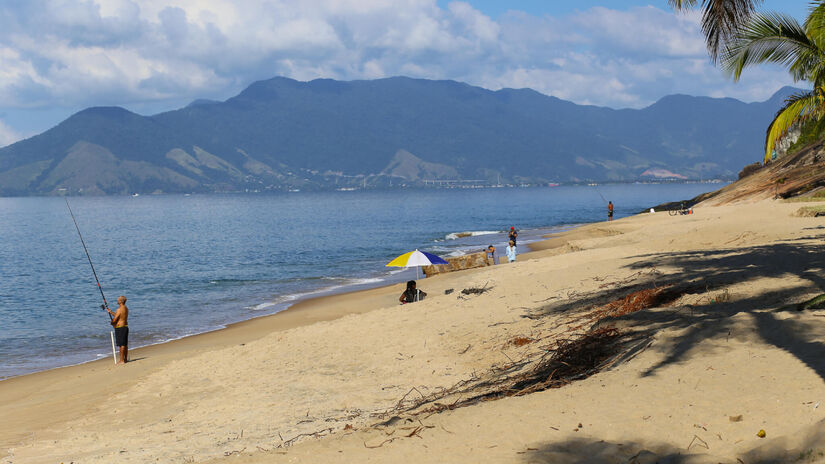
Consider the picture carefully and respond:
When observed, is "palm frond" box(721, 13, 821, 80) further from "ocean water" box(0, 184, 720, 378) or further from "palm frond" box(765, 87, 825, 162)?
"ocean water" box(0, 184, 720, 378)

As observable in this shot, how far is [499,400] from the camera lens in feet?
23.5

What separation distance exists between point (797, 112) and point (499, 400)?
12.7 meters

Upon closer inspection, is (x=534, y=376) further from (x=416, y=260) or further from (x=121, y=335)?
(x=416, y=260)

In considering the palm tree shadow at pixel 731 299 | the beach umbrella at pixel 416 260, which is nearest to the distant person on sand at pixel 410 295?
the beach umbrella at pixel 416 260

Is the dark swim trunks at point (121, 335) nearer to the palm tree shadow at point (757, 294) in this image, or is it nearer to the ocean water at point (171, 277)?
the ocean water at point (171, 277)

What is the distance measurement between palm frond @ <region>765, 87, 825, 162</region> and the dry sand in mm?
2736

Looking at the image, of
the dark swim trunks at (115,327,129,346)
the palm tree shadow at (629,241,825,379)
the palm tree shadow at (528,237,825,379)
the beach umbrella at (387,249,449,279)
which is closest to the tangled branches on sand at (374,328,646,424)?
the palm tree shadow at (528,237,825,379)

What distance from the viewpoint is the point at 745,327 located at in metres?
7.83

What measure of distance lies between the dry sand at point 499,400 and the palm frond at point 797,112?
274 cm

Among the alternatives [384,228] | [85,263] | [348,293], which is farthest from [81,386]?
[384,228]

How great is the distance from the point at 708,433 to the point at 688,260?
33.4 ft

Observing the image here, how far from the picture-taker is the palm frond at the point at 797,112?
15383 millimetres

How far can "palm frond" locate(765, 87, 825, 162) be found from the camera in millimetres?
15383

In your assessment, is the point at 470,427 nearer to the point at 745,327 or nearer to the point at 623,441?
the point at 623,441
